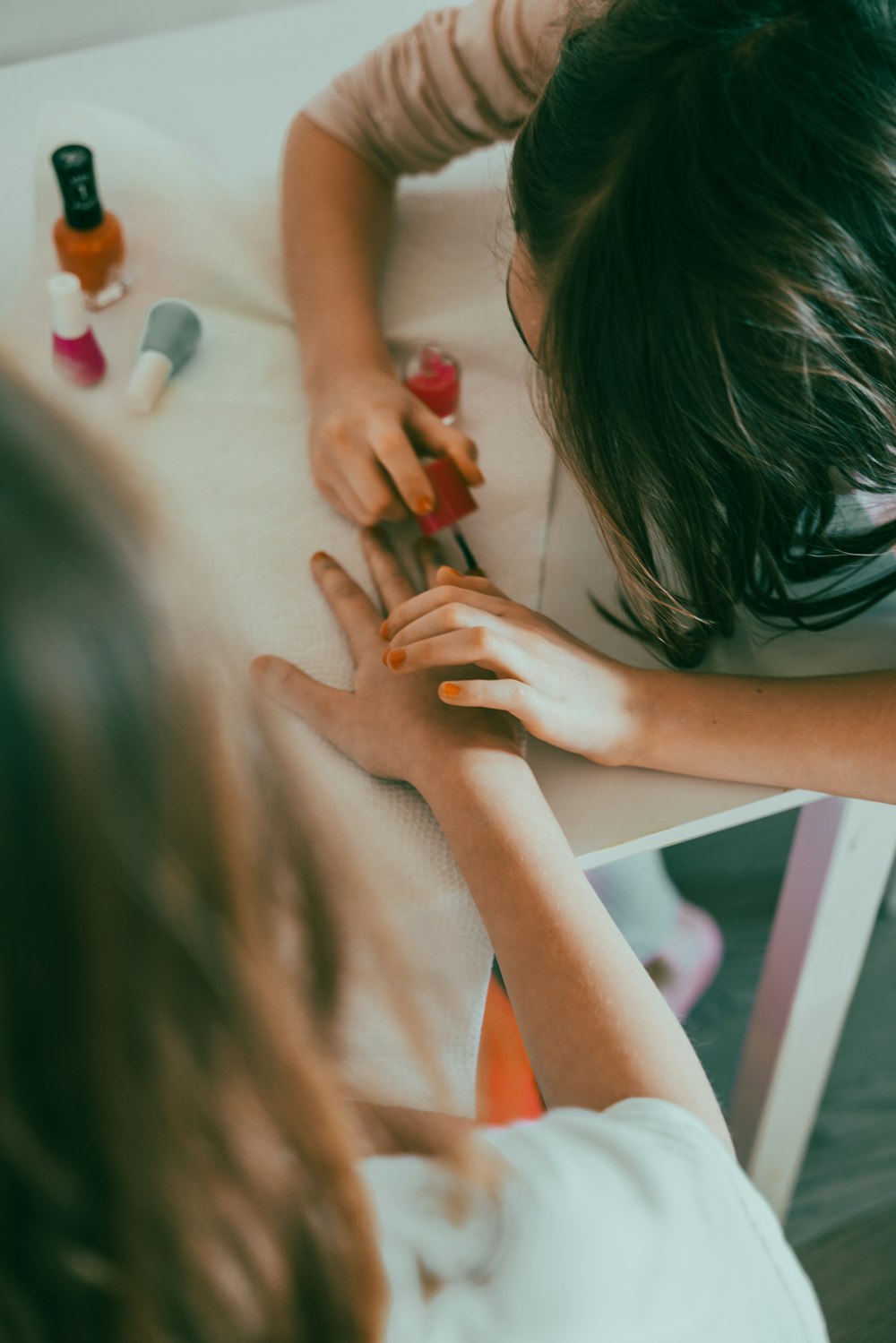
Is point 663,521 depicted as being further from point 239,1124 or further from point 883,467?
point 239,1124

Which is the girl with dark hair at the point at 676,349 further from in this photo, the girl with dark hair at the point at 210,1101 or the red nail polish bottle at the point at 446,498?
the girl with dark hair at the point at 210,1101

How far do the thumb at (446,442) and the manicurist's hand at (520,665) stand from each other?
9 centimetres

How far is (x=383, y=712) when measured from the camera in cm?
57

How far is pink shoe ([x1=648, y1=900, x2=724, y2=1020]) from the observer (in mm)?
985

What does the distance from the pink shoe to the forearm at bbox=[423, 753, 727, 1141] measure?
484 mm

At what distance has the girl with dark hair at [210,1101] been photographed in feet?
0.92

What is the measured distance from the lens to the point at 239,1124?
1.09 feet

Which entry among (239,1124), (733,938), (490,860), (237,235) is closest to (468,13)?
(237,235)

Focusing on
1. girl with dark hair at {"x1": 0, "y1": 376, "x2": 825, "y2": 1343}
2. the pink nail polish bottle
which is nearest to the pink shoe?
girl with dark hair at {"x1": 0, "y1": 376, "x2": 825, "y2": 1343}

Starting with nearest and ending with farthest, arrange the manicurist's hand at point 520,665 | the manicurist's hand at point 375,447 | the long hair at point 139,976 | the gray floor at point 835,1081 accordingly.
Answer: the long hair at point 139,976 → the manicurist's hand at point 520,665 → the manicurist's hand at point 375,447 → the gray floor at point 835,1081

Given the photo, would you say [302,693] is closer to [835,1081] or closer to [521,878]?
[521,878]

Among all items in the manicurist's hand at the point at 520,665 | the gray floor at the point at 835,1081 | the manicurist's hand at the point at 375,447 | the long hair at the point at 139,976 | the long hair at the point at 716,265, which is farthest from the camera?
the gray floor at the point at 835,1081

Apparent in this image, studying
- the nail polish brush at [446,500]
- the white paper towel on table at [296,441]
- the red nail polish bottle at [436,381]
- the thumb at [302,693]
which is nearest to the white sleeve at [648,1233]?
the white paper towel on table at [296,441]

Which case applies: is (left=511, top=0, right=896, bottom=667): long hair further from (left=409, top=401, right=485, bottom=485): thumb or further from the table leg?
the table leg
